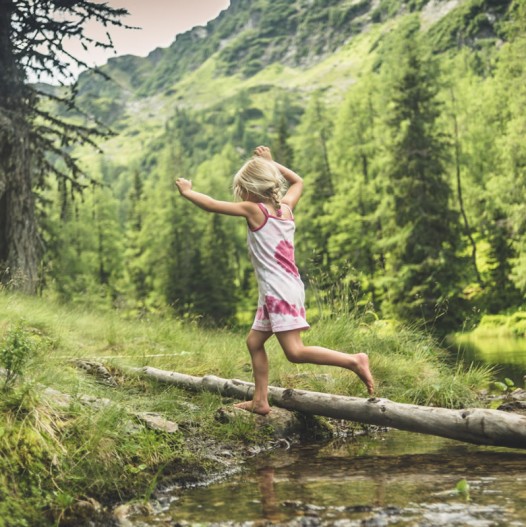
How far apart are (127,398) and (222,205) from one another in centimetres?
172

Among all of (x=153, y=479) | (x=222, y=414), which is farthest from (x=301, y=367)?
(x=153, y=479)

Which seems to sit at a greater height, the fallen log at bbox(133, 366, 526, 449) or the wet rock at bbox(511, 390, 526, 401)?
the fallen log at bbox(133, 366, 526, 449)

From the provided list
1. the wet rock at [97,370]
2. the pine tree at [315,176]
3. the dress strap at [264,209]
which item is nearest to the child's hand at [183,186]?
the dress strap at [264,209]

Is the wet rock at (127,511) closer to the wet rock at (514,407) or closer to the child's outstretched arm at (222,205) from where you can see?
the child's outstretched arm at (222,205)

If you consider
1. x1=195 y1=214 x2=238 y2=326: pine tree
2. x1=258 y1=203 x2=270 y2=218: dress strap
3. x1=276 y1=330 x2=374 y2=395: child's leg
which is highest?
x1=258 y1=203 x2=270 y2=218: dress strap

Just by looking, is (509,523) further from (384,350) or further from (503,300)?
(503,300)

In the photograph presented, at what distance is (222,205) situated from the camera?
4.34 meters

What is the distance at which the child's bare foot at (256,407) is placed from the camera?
15.6 feet

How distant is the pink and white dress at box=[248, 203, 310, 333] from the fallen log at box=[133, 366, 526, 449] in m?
0.65

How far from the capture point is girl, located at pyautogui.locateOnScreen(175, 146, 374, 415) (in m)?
4.44

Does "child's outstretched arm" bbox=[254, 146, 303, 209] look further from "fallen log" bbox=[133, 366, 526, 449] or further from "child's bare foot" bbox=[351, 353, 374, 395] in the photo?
"fallen log" bbox=[133, 366, 526, 449]

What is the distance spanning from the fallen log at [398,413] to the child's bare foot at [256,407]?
25 cm

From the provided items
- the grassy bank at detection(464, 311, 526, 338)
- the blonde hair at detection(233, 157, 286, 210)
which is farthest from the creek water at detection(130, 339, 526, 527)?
the grassy bank at detection(464, 311, 526, 338)

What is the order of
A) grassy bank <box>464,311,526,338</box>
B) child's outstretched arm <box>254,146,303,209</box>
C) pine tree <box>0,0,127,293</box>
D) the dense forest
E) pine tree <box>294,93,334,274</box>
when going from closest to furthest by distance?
child's outstretched arm <box>254,146,303,209</box> < pine tree <box>0,0,127,293</box> < grassy bank <box>464,311,526,338</box> < the dense forest < pine tree <box>294,93,334,274</box>
